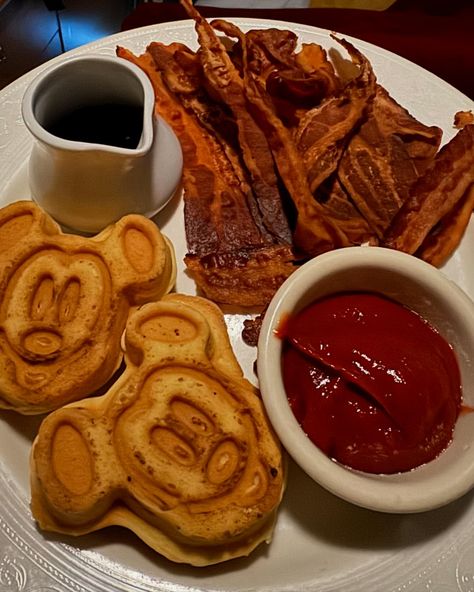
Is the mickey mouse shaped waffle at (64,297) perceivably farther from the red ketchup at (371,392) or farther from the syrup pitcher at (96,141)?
the red ketchup at (371,392)

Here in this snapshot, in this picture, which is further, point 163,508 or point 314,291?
point 314,291

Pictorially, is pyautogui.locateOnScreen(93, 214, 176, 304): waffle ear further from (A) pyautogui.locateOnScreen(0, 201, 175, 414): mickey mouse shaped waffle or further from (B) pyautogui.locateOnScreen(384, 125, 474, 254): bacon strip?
(B) pyautogui.locateOnScreen(384, 125, 474, 254): bacon strip

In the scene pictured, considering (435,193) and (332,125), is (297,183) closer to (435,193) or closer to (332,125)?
(332,125)

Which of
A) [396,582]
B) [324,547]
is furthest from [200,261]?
[396,582]

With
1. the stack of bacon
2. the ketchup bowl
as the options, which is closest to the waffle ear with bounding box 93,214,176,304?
the stack of bacon

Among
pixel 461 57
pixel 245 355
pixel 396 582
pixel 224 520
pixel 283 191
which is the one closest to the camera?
pixel 224 520

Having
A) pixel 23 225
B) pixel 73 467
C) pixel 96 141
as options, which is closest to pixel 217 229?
pixel 96 141

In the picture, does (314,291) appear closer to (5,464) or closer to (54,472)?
(54,472)
